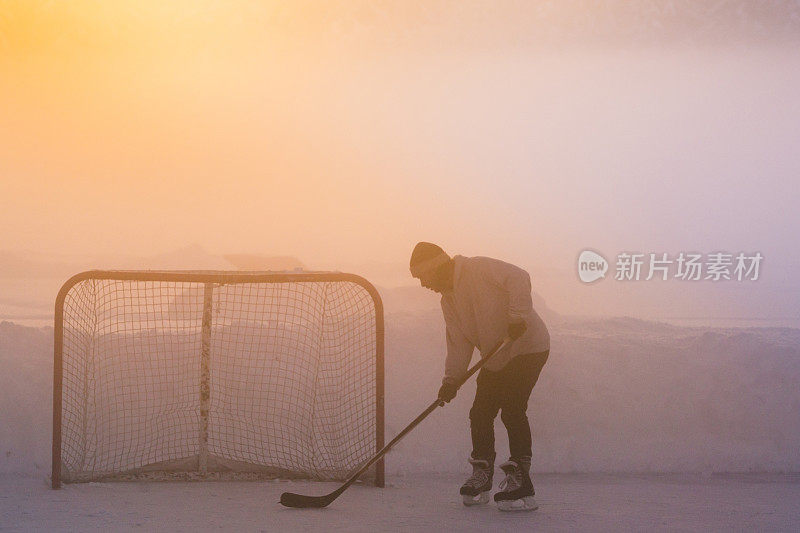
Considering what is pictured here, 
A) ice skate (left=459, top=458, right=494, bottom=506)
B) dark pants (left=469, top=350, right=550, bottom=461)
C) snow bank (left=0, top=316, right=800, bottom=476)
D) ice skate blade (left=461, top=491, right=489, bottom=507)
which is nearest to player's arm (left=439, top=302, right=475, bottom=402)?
dark pants (left=469, top=350, right=550, bottom=461)

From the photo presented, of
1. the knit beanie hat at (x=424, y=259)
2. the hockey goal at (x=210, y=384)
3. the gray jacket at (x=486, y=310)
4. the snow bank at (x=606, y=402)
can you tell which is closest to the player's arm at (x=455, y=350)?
the gray jacket at (x=486, y=310)

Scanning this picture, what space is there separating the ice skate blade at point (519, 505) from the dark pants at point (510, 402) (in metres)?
0.20

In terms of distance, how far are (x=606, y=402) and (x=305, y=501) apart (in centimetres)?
264

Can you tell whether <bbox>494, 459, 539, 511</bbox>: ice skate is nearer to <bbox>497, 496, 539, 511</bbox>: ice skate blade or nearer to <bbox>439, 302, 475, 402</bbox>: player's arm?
<bbox>497, 496, 539, 511</bbox>: ice skate blade

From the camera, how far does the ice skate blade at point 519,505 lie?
13.9 ft

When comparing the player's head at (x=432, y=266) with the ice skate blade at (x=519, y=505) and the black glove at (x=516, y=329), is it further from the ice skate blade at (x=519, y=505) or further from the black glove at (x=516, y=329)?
the ice skate blade at (x=519, y=505)

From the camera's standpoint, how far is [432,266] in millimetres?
4262

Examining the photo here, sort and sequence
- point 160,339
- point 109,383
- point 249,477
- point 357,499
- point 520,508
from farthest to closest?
point 160,339
point 109,383
point 249,477
point 357,499
point 520,508

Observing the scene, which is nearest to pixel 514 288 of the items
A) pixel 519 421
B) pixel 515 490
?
pixel 519 421

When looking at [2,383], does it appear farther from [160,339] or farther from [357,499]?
[357,499]

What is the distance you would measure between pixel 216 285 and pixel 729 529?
10.0ft

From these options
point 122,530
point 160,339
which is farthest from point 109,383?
point 122,530

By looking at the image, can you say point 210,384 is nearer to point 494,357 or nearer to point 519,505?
point 494,357

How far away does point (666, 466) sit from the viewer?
18.5ft
